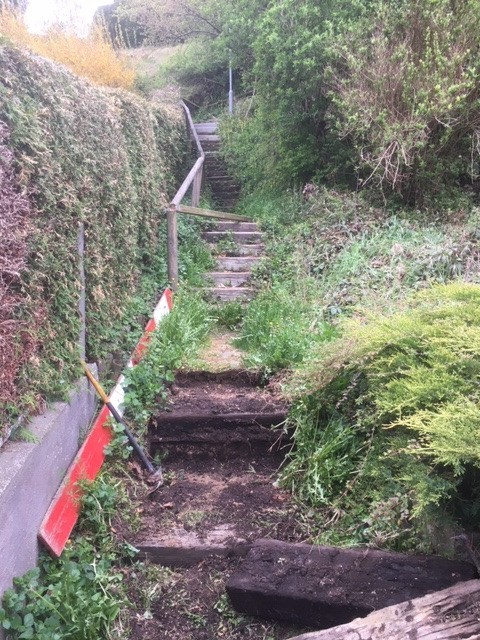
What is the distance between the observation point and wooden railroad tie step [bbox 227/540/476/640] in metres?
2.12

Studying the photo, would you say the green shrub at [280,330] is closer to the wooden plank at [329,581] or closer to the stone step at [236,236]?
the wooden plank at [329,581]

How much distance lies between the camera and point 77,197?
3.30 m

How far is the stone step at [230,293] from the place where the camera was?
6133 millimetres

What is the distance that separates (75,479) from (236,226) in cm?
573

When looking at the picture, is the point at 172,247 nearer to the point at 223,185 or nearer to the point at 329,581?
the point at 329,581

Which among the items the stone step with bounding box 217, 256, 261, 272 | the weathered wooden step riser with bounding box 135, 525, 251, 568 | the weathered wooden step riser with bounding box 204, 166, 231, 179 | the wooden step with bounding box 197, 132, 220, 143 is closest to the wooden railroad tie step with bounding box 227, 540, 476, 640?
the weathered wooden step riser with bounding box 135, 525, 251, 568

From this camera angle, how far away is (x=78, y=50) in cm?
875

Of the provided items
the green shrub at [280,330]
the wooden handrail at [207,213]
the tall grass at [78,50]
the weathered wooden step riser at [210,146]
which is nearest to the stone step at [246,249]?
the wooden handrail at [207,213]

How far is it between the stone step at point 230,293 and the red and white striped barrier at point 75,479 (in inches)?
91.5

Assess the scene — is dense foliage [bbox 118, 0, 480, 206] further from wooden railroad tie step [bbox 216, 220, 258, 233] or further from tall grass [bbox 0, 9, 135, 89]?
tall grass [bbox 0, 9, 135, 89]

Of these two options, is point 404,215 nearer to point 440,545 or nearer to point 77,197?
point 77,197

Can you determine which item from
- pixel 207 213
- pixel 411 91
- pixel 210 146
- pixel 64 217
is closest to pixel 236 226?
pixel 207 213

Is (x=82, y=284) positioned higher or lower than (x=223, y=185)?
higher

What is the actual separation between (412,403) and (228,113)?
1315 cm
